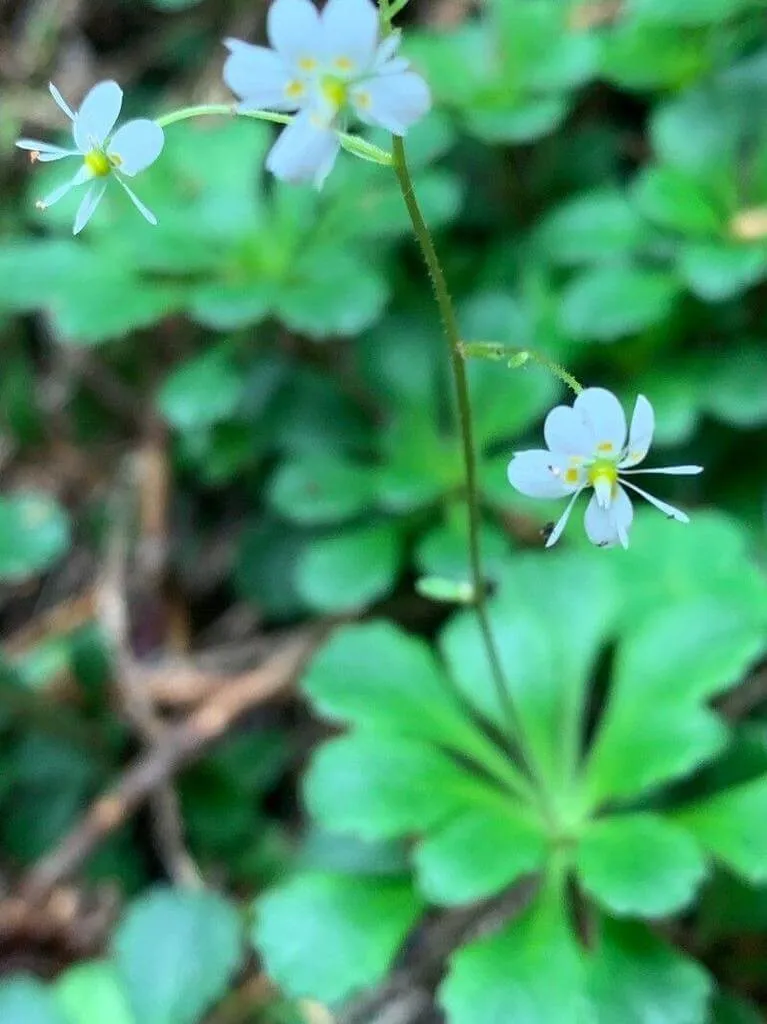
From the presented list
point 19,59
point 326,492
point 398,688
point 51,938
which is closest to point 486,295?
point 326,492

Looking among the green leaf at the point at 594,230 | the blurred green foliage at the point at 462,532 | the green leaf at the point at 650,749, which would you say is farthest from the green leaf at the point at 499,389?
the green leaf at the point at 650,749

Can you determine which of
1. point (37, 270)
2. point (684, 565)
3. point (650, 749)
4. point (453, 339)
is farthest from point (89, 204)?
point (37, 270)

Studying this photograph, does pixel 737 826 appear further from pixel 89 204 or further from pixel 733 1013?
pixel 89 204

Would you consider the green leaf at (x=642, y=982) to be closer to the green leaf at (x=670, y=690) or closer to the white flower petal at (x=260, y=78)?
the green leaf at (x=670, y=690)

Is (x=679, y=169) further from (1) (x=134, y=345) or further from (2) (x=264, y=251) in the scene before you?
(1) (x=134, y=345)

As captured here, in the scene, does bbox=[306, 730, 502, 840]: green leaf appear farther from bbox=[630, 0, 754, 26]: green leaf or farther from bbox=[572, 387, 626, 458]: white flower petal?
bbox=[630, 0, 754, 26]: green leaf

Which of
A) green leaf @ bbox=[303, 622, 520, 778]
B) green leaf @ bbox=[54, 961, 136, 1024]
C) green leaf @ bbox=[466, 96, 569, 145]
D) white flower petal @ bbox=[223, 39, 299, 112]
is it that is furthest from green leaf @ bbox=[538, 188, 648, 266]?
green leaf @ bbox=[54, 961, 136, 1024]
